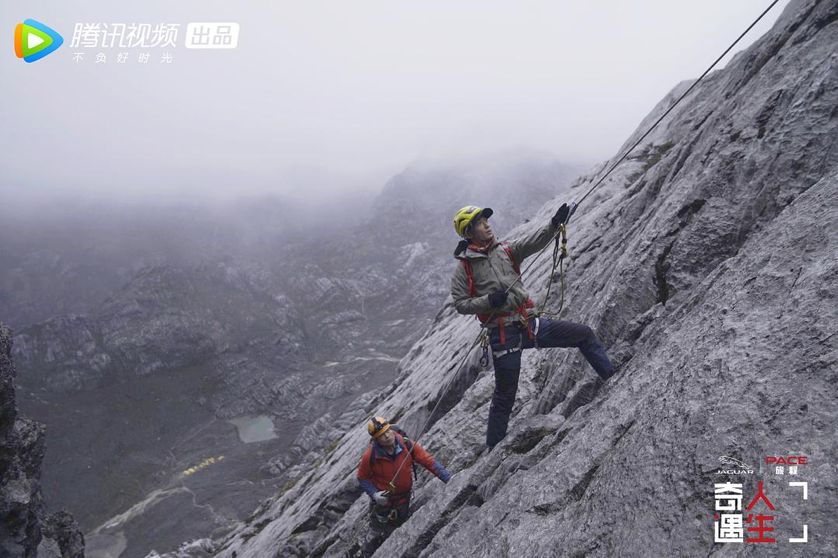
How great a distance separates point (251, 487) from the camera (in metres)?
95.9

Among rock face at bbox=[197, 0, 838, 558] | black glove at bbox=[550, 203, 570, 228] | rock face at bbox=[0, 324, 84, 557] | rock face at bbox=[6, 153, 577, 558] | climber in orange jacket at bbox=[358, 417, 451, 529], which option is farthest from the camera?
rock face at bbox=[6, 153, 577, 558]

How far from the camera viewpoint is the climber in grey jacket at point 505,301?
880cm

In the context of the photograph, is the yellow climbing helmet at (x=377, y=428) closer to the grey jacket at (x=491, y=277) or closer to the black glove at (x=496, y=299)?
the grey jacket at (x=491, y=277)

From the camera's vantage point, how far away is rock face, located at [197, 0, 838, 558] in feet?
16.4

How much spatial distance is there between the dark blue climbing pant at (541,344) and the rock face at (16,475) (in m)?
24.4

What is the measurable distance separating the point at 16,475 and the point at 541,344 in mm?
29285

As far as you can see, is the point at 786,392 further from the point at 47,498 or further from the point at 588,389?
the point at 47,498

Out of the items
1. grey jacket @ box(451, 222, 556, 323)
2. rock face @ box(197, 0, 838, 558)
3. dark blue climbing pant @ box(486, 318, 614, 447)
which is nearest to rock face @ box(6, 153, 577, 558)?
rock face @ box(197, 0, 838, 558)

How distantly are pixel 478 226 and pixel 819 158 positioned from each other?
581cm

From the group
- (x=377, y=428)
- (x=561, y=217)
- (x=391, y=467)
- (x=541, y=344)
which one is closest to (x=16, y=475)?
(x=391, y=467)

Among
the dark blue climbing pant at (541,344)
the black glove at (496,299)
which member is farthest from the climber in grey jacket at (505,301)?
the black glove at (496,299)

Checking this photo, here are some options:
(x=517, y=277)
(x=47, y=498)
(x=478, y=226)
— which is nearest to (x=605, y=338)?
(x=517, y=277)

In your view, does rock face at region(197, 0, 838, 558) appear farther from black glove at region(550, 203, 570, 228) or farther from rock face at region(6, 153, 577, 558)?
rock face at region(6, 153, 577, 558)

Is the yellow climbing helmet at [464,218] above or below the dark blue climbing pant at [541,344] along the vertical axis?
above
